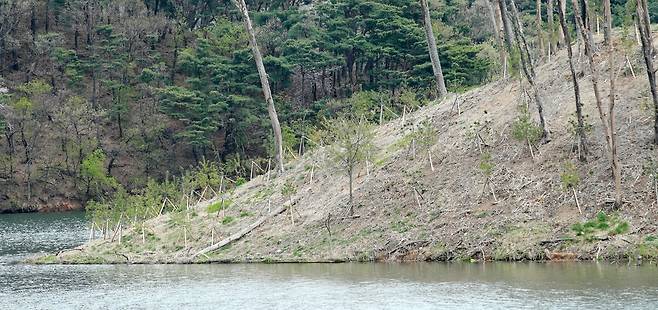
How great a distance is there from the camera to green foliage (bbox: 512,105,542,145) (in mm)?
43594

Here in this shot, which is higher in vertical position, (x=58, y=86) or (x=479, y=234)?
(x=58, y=86)

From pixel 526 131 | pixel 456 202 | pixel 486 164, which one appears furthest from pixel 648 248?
pixel 526 131

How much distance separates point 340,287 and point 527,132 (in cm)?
1295

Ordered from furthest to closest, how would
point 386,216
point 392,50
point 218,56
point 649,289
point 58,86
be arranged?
point 58,86 < point 218,56 < point 392,50 < point 386,216 < point 649,289

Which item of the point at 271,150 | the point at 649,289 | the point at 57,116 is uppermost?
the point at 57,116

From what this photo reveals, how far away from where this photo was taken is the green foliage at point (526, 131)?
4359cm

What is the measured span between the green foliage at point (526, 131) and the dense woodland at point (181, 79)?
36974 millimetres

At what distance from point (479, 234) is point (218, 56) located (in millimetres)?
58203

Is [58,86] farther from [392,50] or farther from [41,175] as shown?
[392,50]

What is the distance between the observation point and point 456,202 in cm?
4256

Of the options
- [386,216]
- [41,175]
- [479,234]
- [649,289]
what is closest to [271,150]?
[386,216]

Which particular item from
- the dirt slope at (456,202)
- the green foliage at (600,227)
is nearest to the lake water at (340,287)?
the dirt slope at (456,202)

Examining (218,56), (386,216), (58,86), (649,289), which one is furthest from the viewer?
(58,86)

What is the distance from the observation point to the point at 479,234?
39.8 m
